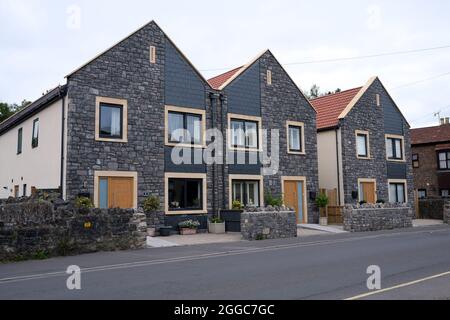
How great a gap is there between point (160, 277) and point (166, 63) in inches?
540

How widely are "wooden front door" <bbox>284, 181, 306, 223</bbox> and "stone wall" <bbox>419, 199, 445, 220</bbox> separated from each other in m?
11.6

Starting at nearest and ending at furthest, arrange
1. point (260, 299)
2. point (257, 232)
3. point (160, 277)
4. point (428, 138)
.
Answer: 1. point (260, 299)
2. point (160, 277)
3. point (257, 232)
4. point (428, 138)

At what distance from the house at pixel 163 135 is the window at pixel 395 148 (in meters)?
7.14

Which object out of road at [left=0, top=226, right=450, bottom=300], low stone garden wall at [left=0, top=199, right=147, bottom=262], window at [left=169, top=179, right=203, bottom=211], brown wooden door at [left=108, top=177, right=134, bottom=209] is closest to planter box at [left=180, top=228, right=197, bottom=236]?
window at [left=169, top=179, right=203, bottom=211]

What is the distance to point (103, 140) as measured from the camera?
1925 cm

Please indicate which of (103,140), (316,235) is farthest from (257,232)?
(103,140)

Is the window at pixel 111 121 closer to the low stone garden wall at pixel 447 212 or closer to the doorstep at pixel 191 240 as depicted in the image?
→ the doorstep at pixel 191 240

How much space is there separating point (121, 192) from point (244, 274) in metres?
10.8

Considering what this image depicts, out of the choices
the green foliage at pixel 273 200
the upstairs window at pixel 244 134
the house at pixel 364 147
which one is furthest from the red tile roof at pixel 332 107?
the green foliage at pixel 273 200

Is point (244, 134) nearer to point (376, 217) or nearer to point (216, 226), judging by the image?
point (216, 226)

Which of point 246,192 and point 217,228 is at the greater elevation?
point 246,192

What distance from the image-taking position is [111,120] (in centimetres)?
1980

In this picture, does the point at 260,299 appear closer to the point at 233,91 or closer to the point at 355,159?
the point at 233,91

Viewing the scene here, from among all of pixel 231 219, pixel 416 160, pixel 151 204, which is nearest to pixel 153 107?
pixel 151 204
